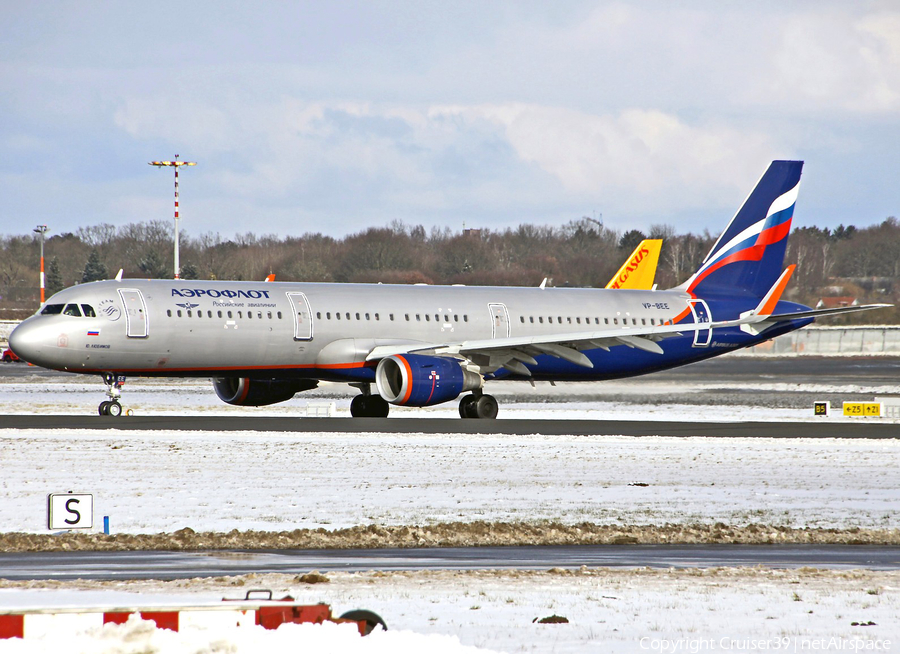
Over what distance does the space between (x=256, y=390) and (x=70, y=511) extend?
21.9 meters

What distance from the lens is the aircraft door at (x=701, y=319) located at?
39344mm

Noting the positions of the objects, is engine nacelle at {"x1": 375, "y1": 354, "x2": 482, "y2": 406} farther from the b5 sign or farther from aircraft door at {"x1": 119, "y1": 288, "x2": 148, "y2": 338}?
the b5 sign

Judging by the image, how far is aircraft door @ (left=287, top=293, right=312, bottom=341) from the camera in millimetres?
33000

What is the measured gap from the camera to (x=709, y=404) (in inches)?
1681

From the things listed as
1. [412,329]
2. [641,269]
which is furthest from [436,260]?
[412,329]

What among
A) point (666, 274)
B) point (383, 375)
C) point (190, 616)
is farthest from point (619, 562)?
point (666, 274)

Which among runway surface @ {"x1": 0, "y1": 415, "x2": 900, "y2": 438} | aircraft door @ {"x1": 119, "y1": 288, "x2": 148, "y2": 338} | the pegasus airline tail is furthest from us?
the pegasus airline tail

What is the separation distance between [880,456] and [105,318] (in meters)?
18.8

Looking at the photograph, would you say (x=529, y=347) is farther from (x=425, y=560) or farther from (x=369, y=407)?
(x=425, y=560)

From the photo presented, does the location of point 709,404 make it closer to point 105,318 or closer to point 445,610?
point 105,318

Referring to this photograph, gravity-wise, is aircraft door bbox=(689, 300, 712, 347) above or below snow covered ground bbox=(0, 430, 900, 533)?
above

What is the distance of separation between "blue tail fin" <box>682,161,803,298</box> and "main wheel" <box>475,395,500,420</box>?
1049 centimetres

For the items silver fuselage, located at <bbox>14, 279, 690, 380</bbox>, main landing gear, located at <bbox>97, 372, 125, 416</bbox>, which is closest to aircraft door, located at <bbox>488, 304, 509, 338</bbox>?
silver fuselage, located at <bbox>14, 279, 690, 380</bbox>

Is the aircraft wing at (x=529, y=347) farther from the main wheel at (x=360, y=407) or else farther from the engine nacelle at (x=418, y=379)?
the main wheel at (x=360, y=407)
